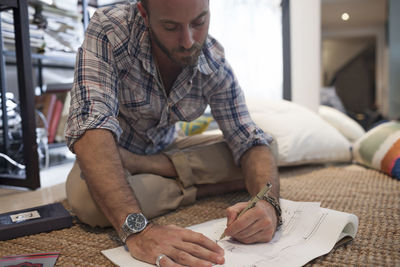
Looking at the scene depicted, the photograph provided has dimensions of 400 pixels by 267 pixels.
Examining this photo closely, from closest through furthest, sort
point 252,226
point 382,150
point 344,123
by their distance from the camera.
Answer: point 252,226, point 382,150, point 344,123

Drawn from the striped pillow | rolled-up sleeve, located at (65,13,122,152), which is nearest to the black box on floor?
rolled-up sleeve, located at (65,13,122,152)

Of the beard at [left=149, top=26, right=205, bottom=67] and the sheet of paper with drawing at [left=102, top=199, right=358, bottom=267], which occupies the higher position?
the beard at [left=149, top=26, right=205, bottom=67]

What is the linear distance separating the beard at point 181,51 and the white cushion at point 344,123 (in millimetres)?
1443

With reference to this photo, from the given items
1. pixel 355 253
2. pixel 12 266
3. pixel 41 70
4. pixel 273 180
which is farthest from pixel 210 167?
pixel 41 70

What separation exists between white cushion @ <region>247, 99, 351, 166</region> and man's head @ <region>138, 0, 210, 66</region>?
875 millimetres

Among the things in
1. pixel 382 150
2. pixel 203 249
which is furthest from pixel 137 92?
pixel 382 150

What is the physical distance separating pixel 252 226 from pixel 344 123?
1.63 metres

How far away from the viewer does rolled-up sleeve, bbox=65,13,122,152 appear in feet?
2.80

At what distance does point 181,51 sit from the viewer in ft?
3.14

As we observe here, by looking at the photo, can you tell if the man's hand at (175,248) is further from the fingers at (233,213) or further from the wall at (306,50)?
the wall at (306,50)

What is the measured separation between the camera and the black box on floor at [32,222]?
908mm

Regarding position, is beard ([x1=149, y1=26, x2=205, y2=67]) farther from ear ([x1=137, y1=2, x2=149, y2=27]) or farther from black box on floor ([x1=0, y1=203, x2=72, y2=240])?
black box on floor ([x1=0, y1=203, x2=72, y2=240])

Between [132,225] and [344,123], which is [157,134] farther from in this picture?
[344,123]

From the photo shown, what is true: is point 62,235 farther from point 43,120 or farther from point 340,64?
point 340,64
